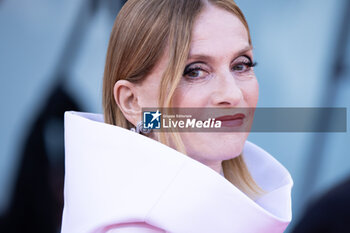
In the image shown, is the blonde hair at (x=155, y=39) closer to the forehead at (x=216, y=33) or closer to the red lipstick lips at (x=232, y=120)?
the forehead at (x=216, y=33)

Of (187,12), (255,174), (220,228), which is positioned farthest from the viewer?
(255,174)

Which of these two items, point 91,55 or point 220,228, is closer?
point 220,228

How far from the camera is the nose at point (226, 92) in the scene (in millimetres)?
1339

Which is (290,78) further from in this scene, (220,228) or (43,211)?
(43,211)

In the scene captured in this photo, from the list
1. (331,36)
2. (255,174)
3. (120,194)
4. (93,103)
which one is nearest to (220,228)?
(120,194)

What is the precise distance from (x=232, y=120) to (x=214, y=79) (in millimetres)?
166

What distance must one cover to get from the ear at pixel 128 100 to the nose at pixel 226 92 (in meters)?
0.30

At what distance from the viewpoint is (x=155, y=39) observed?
136cm

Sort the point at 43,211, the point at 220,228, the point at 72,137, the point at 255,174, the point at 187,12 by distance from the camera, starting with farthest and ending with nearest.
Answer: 1. the point at 43,211
2. the point at 255,174
3. the point at 72,137
4. the point at 187,12
5. the point at 220,228

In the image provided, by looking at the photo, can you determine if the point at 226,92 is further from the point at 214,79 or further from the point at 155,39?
the point at 155,39

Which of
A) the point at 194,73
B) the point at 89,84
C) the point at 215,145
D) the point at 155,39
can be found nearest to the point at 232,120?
the point at 215,145

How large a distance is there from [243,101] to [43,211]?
4.52 feet

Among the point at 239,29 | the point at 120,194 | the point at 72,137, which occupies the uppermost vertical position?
the point at 239,29

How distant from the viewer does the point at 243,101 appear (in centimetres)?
141
